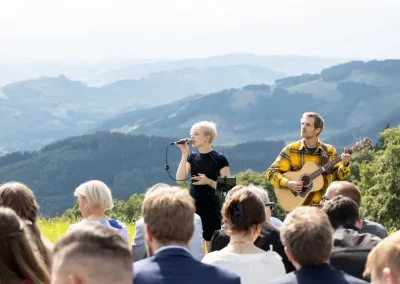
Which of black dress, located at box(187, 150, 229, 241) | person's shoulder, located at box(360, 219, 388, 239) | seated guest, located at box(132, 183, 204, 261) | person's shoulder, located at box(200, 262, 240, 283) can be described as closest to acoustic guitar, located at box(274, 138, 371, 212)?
black dress, located at box(187, 150, 229, 241)

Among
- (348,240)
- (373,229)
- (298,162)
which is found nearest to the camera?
(348,240)

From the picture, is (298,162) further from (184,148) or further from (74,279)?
(74,279)

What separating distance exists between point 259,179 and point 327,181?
78.8 metres

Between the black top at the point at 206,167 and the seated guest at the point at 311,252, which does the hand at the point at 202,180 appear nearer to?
the black top at the point at 206,167

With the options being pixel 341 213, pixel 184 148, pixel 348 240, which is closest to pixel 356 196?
pixel 341 213

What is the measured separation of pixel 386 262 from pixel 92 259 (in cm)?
108

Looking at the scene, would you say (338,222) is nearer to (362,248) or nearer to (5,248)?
(362,248)

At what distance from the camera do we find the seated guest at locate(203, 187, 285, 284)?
4.31 meters

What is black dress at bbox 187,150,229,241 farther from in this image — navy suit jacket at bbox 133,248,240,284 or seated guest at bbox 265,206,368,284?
navy suit jacket at bbox 133,248,240,284

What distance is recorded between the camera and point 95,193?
5.74m

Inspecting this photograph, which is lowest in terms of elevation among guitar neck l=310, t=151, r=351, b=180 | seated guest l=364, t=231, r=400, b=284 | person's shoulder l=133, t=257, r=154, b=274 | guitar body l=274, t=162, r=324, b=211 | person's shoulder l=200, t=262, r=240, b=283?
guitar body l=274, t=162, r=324, b=211

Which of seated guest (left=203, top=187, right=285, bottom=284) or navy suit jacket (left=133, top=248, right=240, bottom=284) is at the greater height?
navy suit jacket (left=133, top=248, right=240, bottom=284)

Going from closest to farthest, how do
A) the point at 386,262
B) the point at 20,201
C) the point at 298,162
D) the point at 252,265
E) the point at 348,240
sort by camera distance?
the point at 386,262 → the point at 252,265 → the point at 20,201 → the point at 348,240 → the point at 298,162

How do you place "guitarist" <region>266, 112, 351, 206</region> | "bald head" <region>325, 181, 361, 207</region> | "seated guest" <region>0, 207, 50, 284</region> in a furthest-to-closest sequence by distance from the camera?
"guitarist" <region>266, 112, 351, 206</region>
"bald head" <region>325, 181, 361, 207</region>
"seated guest" <region>0, 207, 50, 284</region>
